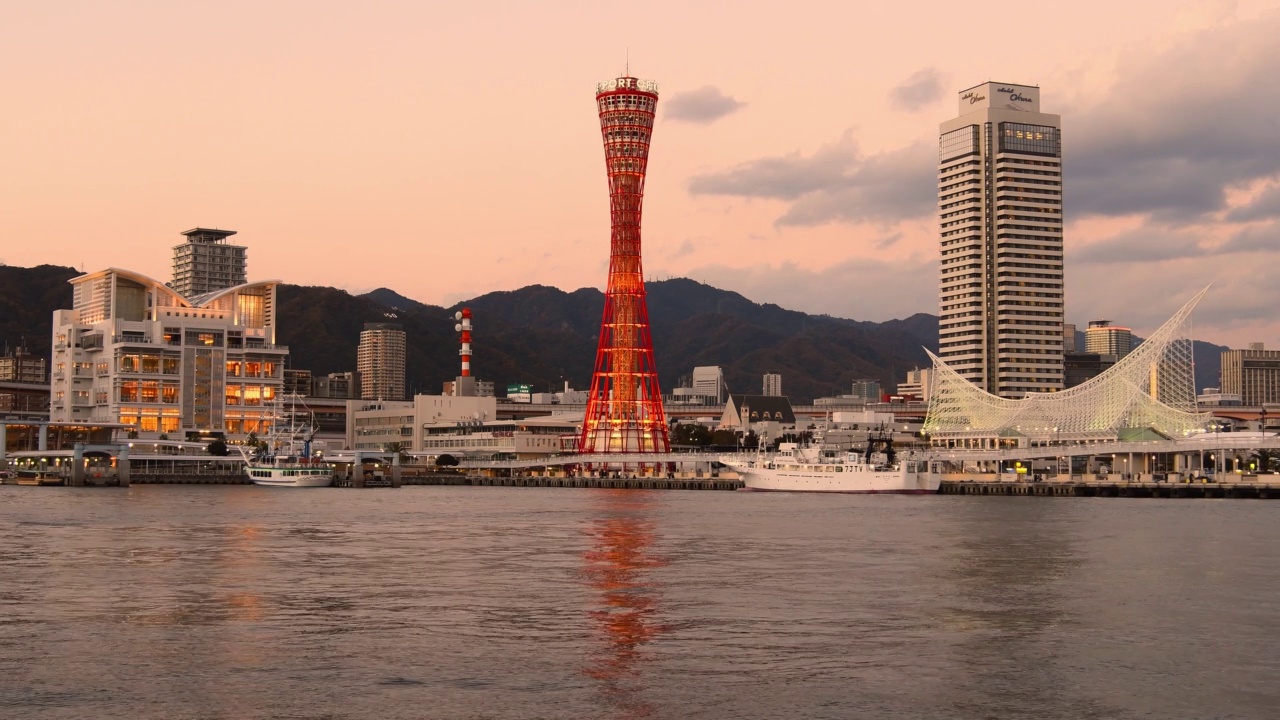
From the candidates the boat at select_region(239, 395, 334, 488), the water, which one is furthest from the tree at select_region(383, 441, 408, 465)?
the water

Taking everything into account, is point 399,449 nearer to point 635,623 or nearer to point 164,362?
point 164,362

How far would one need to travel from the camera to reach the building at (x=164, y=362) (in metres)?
170

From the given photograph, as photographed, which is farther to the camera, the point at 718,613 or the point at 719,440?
the point at 719,440

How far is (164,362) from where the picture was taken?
171625 mm

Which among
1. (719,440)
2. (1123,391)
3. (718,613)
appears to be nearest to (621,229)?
(1123,391)

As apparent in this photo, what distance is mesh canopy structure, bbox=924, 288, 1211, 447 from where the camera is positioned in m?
128

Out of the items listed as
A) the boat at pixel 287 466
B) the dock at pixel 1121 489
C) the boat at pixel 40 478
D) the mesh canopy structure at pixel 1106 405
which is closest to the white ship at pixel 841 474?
the dock at pixel 1121 489

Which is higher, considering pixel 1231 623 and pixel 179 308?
pixel 179 308

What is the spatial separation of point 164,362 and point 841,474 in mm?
90446

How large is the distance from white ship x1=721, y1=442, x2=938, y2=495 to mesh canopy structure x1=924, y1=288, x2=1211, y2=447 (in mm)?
18537

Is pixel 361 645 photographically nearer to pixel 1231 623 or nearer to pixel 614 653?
pixel 614 653

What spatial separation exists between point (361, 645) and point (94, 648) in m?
5.31

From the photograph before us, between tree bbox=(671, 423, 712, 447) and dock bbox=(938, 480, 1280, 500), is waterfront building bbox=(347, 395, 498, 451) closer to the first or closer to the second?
tree bbox=(671, 423, 712, 447)

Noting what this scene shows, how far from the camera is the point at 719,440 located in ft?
645
